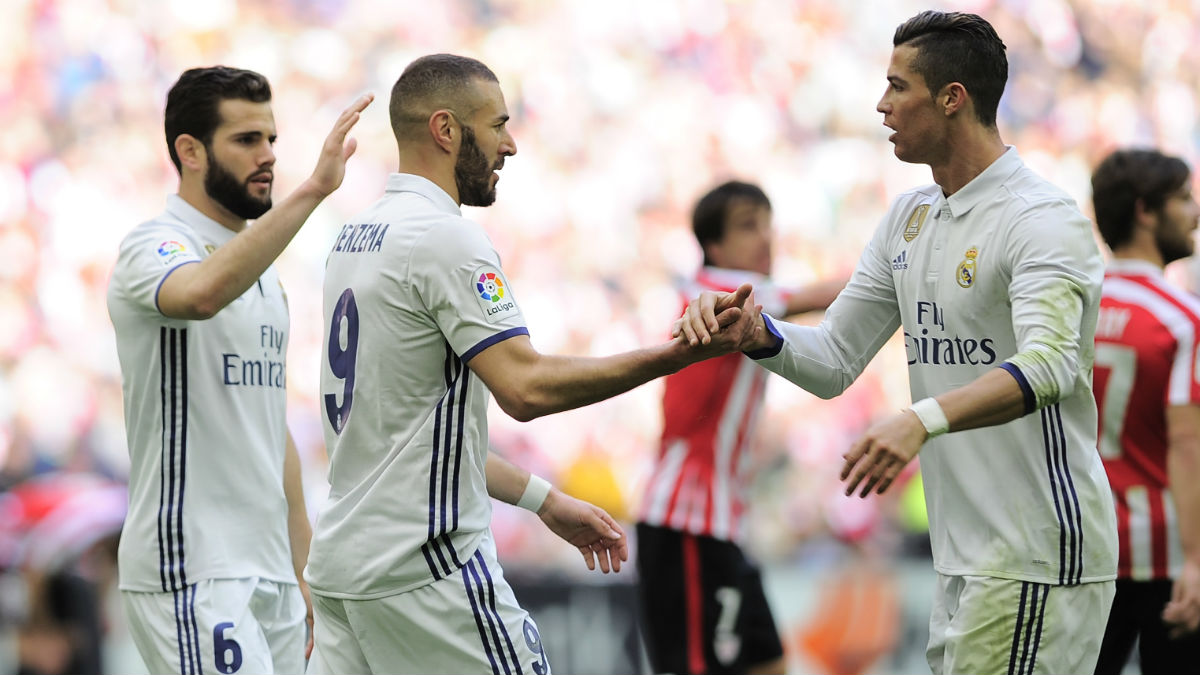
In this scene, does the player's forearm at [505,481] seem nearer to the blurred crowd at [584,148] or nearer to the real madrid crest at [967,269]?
the real madrid crest at [967,269]

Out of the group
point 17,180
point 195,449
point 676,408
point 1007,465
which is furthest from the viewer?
point 17,180

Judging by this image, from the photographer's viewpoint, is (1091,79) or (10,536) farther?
(1091,79)

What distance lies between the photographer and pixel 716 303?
12.5 feet

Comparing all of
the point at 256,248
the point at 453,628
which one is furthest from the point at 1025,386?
the point at 256,248

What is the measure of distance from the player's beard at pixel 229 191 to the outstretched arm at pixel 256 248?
536 mm

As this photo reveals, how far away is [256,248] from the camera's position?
163 inches

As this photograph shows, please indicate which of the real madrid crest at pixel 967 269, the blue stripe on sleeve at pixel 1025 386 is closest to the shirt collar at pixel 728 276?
the real madrid crest at pixel 967 269

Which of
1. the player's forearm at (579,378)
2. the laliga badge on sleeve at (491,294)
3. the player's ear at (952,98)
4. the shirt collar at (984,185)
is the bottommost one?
the player's forearm at (579,378)

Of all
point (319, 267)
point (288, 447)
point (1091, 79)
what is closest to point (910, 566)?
point (288, 447)

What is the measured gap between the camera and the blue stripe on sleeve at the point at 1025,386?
11.2 feet

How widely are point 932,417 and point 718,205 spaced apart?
344cm

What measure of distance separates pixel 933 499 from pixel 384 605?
1.53 meters

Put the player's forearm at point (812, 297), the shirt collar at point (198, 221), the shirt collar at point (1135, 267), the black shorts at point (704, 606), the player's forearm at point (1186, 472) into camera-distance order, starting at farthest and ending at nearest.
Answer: the black shorts at point (704, 606), the player's forearm at point (812, 297), the shirt collar at point (1135, 267), the player's forearm at point (1186, 472), the shirt collar at point (198, 221)

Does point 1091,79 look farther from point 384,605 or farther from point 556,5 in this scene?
point 384,605
